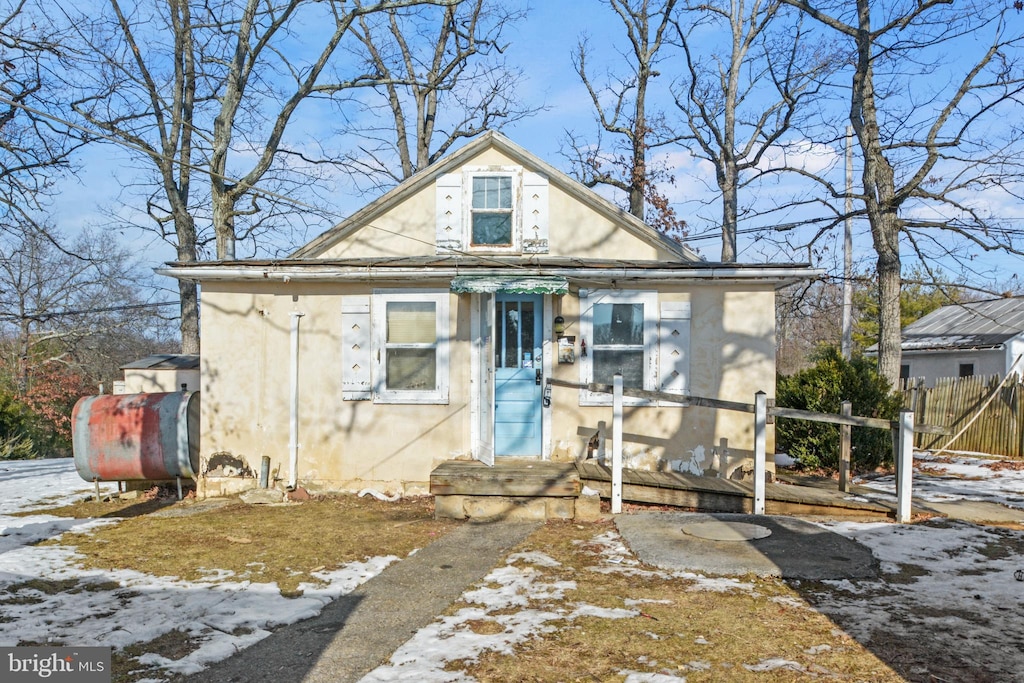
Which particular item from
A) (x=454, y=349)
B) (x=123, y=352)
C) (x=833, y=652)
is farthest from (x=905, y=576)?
(x=123, y=352)

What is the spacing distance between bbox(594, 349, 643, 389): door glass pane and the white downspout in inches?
160

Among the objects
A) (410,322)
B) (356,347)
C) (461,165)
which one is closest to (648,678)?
(410,322)

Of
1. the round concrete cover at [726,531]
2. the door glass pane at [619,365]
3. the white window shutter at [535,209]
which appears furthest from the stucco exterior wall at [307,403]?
the round concrete cover at [726,531]

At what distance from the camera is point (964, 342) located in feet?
71.5

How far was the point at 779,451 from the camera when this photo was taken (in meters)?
12.4

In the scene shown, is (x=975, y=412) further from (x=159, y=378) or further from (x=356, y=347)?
(x=159, y=378)

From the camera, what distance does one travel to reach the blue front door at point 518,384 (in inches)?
368

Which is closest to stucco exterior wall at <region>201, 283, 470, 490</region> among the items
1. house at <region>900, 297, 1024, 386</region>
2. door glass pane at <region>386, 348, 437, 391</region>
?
door glass pane at <region>386, 348, 437, 391</region>

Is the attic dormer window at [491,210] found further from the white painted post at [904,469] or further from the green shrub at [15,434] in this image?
the green shrub at [15,434]

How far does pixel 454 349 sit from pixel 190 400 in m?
3.73

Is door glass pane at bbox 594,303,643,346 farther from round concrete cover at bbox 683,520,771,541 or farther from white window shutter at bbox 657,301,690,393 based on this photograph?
round concrete cover at bbox 683,520,771,541

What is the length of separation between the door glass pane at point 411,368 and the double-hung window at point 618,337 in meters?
2.08

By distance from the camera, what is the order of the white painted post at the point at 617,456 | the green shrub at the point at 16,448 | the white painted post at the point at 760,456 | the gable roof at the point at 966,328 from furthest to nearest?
the gable roof at the point at 966,328 → the green shrub at the point at 16,448 → the white painted post at the point at 617,456 → the white painted post at the point at 760,456

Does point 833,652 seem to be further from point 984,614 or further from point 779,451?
point 779,451
